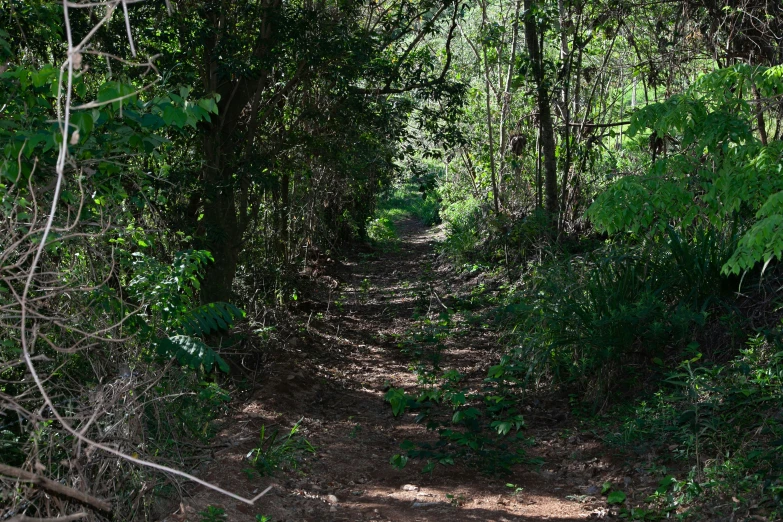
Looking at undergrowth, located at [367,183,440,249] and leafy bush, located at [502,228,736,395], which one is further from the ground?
undergrowth, located at [367,183,440,249]

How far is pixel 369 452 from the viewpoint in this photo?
6223 mm

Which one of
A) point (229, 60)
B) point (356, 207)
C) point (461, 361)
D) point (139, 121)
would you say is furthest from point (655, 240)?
point (356, 207)

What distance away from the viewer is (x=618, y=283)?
7.19m

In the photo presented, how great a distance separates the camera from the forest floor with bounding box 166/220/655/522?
16.2ft

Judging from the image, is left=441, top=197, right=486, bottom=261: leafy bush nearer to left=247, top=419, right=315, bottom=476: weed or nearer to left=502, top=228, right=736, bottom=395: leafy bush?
left=502, top=228, right=736, bottom=395: leafy bush

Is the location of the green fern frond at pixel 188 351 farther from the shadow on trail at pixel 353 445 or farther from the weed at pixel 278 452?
the weed at pixel 278 452

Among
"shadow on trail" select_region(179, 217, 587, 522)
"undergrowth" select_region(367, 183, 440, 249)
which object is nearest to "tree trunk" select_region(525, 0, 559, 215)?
"undergrowth" select_region(367, 183, 440, 249)

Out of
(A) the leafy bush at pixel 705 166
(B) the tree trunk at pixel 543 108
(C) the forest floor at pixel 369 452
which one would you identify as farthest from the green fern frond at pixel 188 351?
(B) the tree trunk at pixel 543 108

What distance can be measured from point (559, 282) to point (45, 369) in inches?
210

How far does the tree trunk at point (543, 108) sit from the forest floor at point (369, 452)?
3070mm

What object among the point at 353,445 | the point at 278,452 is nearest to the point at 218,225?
the point at 353,445

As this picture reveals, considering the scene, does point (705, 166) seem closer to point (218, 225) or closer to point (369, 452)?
point (369, 452)

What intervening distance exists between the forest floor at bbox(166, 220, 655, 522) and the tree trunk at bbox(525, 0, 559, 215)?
307 cm

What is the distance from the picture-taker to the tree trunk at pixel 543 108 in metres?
11.0
